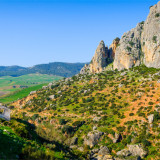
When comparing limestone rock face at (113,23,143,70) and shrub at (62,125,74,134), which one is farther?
limestone rock face at (113,23,143,70)

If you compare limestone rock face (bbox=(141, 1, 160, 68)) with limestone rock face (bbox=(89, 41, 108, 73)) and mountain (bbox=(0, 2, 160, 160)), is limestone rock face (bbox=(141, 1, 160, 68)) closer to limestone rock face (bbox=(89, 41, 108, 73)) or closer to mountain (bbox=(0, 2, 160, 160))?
mountain (bbox=(0, 2, 160, 160))

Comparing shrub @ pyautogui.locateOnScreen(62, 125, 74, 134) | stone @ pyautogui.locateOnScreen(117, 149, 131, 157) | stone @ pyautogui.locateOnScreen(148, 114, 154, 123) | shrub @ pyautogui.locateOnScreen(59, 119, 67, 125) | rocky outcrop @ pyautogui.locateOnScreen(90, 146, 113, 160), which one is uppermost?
stone @ pyautogui.locateOnScreen(148, 114, 154, 123)

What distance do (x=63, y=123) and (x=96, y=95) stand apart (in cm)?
2715

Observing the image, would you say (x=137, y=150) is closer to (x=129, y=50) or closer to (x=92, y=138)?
(x=92, y=138)

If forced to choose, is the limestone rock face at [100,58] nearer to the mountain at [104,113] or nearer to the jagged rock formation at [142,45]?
the mountain at [104,113]

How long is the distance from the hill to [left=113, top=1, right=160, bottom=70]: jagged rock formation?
24.4 ft

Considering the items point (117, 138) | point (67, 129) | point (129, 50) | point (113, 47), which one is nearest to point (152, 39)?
point (129, 50)

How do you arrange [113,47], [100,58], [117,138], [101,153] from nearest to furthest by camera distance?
[101,153] → [117,138] → [100,58] → [113,47]

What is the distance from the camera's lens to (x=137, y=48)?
11219 centimetres

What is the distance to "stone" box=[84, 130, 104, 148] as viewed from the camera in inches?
2339

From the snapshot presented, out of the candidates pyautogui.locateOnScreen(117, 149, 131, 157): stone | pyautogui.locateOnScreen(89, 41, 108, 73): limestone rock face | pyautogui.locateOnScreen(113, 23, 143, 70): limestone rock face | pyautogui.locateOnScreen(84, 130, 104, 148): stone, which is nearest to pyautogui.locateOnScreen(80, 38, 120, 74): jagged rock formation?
pyautogui.locateOnScreen(89, 41, 108, 73): limestone rock face

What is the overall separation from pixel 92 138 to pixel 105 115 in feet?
52.5

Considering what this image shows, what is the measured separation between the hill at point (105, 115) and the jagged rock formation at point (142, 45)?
24.4 ft

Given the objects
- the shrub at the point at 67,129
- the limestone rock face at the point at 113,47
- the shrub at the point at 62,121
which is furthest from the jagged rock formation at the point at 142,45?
the shrub at the point at 67,129
